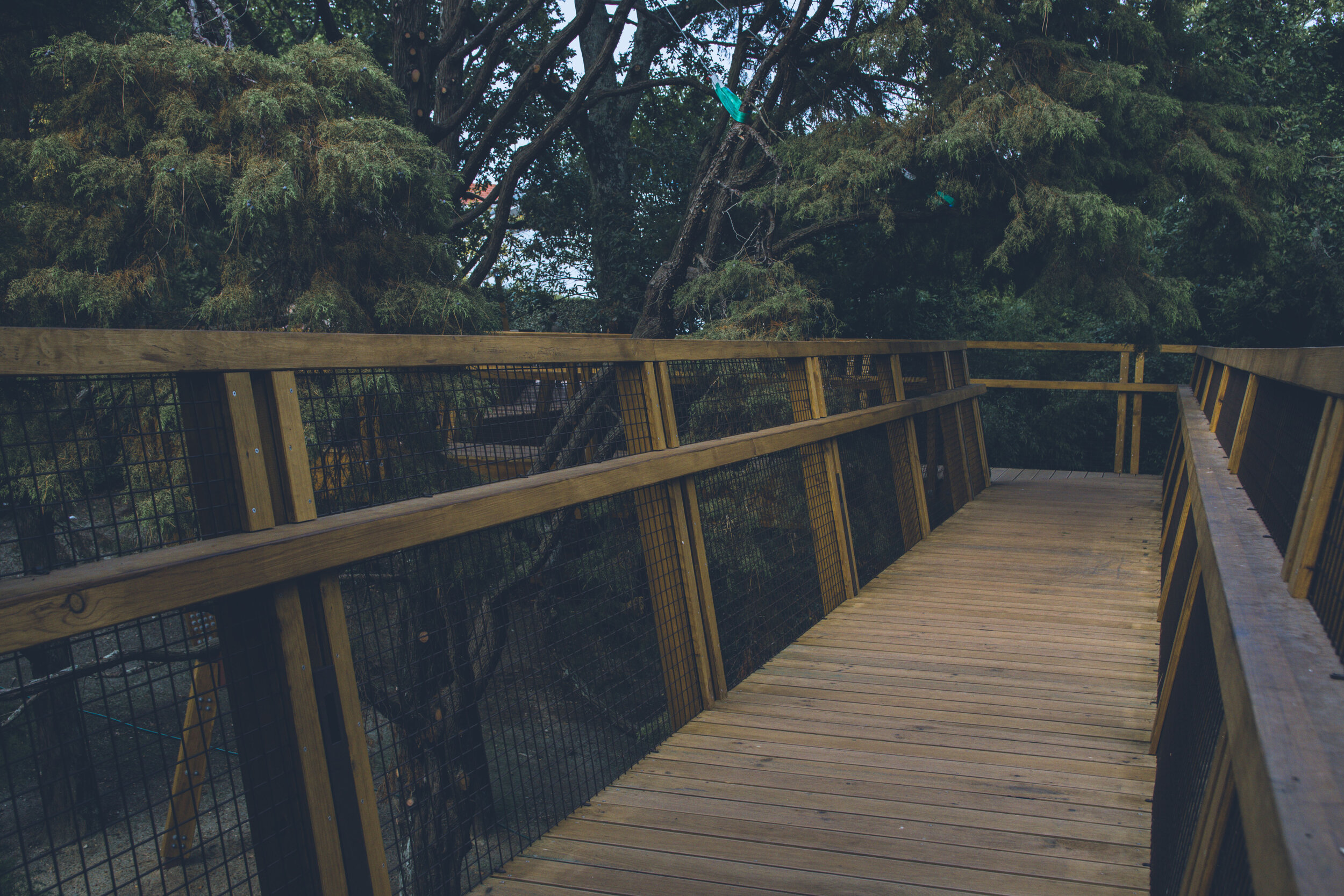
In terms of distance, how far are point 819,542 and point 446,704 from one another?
4844 millimetres

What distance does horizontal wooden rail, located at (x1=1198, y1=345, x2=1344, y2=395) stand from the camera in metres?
1.36

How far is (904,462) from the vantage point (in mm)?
6145

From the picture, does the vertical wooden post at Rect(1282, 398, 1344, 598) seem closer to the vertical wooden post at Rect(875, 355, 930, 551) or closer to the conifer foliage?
the vertical wooden post at Rect(875, 355, 930, 551)

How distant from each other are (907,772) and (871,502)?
149 inches

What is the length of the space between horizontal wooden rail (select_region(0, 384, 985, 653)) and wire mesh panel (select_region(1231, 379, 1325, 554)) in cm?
173

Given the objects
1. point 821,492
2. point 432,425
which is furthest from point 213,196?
point 821,492

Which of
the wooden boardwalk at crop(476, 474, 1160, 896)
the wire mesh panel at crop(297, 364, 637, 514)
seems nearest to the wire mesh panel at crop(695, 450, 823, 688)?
the wooden boardwalk at crop(476, 474, 1160, 896)

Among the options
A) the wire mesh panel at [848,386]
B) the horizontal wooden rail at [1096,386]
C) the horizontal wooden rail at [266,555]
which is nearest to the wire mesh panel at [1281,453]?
the horizontal wooden rail at [266,555]

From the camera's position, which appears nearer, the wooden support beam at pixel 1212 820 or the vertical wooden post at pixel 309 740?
the wooden support beam at pixel 1212 820

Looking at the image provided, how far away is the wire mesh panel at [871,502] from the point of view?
20.0 ft

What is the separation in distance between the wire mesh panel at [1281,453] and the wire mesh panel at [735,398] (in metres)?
2.17

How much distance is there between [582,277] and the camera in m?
14.6

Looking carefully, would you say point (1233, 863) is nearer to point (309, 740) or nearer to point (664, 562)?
point (309, 740)

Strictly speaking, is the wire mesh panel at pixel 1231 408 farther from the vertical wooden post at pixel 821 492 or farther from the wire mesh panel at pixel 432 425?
the wire mesh panel at pixel 432 425
